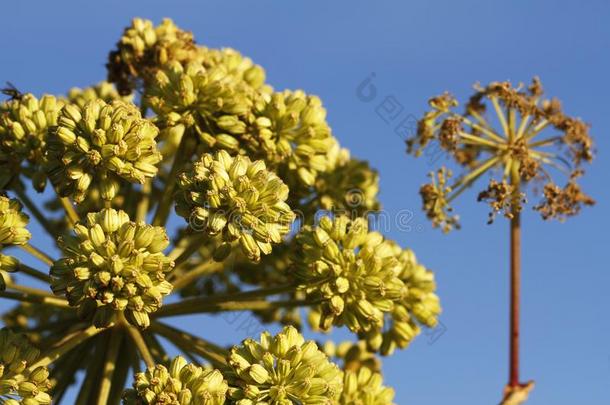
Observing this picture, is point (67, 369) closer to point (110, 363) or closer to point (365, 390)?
point (110, 363)

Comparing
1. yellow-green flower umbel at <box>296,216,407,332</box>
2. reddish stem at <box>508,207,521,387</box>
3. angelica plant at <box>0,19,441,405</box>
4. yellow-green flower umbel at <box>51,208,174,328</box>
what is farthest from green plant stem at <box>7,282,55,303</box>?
reddish stem at <box>508,207,521,387</box>

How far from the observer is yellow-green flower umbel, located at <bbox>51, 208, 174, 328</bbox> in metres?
8.36

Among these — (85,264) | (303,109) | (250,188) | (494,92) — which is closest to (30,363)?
(85,264)

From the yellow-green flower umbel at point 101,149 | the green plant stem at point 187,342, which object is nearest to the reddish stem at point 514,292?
the green plant stem at point 187,342

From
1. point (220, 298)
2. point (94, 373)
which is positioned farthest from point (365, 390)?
point (94, 373)

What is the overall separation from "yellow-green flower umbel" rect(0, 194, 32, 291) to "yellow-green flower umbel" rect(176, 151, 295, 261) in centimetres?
154

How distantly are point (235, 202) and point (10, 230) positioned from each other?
2155mm

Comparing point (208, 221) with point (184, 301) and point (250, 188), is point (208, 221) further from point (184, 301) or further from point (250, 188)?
point (184, 301)

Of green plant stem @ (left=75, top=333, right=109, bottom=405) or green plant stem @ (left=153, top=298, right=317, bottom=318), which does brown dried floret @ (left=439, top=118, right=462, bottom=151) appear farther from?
green plant stem @ (left=75, top=333, right=109, bottom=405)

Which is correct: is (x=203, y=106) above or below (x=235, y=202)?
above

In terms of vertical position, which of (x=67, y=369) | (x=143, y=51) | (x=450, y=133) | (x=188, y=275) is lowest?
(x=67, y=369)

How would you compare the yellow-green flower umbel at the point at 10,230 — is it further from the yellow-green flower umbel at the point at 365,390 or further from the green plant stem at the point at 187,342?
the yellow-green flower umbel at the point at 365,390

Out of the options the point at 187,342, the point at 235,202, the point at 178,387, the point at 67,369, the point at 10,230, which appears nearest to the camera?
the point at 178,387

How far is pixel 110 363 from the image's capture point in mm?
9695
